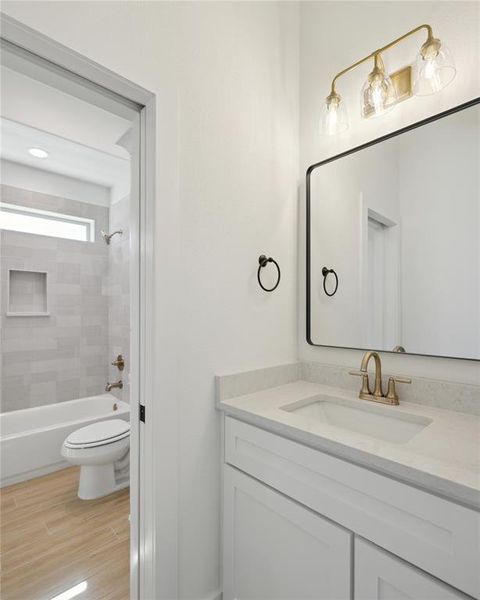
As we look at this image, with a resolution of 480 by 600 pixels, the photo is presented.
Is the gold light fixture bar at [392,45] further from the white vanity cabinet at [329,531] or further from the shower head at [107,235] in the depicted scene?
the shower head at [107,235]

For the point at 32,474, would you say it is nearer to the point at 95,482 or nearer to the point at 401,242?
the point at 95,482

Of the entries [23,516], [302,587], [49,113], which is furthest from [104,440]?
[49,113]

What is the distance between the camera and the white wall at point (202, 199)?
1.03 m

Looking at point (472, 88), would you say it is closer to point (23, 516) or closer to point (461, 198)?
point (461, 198)

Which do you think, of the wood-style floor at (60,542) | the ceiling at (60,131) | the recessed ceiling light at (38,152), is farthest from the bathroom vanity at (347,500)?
the recessed ceiling light at (38,152)

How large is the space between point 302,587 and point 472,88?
1753mm

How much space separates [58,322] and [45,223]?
99 cm

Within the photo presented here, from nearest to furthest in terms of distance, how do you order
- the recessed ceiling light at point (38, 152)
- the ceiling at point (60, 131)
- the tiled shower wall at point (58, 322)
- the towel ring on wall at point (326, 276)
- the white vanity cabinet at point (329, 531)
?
the white vanity cabinet at point (329, 531), the towel ring on wall at point (326, 276), the ceiling at point (60, 131), the recessed ceiling light at point (38, 152), the tiled shower wall at point (58, 322)

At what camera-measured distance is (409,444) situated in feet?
2.77

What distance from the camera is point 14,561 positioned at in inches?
61.1

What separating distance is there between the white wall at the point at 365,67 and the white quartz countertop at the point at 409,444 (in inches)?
8.3

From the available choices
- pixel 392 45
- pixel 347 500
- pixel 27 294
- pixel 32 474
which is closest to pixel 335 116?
pixel 392 45

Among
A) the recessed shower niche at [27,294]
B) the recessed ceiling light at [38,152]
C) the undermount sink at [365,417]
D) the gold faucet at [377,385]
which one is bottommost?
the undermount sink at [365,417]

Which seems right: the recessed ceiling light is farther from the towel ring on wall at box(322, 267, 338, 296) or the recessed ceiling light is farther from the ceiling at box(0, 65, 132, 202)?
the towel ring on wall at box(322, 267, 338, 296)
